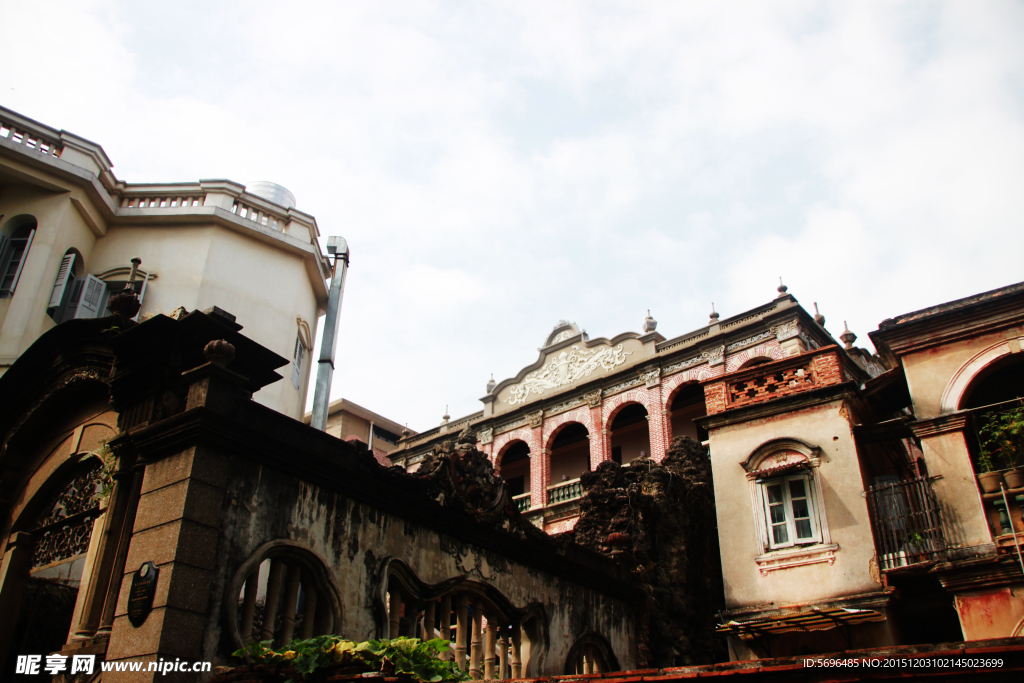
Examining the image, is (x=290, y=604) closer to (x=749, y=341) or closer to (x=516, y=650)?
(x=516, y=650)

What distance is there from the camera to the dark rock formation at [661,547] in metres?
12.5

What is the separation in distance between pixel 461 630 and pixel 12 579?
18.0ft

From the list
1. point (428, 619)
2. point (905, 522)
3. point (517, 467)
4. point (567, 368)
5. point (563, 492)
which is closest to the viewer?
point (428, 619)

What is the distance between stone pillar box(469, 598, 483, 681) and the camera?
9000 mm

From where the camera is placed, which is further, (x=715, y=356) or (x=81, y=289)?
(x=715, y=356)

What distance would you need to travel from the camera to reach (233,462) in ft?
22.1

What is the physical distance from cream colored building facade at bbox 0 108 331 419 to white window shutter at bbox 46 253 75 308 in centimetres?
3

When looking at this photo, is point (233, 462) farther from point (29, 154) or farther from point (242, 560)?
point (29, 154)

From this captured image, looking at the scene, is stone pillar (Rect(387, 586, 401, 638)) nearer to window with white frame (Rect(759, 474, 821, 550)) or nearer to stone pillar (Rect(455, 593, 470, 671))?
stone pillar (Rect(455, 593, 470, 671))

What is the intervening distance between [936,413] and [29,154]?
57.1 ft

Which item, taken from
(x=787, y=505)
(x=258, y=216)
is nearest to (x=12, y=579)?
(x=258, y=216)

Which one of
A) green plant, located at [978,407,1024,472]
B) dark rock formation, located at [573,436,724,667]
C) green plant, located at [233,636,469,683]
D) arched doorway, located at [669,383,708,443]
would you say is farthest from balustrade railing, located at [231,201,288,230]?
green plant, located at [978,407,1024,472]

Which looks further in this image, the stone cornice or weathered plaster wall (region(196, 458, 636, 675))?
the stone cornice

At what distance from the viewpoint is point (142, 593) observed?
239 inches
